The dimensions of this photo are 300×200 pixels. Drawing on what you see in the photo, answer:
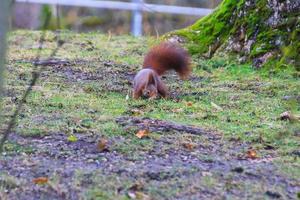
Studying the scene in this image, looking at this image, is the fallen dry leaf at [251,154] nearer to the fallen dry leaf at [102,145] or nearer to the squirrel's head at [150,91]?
the fallen dry leaf at [102,145]

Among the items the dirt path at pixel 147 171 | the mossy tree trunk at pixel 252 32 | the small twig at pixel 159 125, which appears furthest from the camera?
the mossy tree trunk at pixel 252 32

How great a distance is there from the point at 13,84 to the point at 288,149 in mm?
2385

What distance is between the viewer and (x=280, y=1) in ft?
20.2

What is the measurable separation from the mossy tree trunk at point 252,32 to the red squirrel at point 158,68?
785 mm

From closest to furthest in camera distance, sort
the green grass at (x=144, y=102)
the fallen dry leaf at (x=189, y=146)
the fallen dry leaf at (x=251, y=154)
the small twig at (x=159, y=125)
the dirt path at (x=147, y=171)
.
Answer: the dirt path at (x=147, y=171)
the fallen dry leaf at (x=251, y=154)
the fallen dry leaf at (x=189, y=146)
the green grass at (x=144, y=102)
the small twig at (x=159, y=125)

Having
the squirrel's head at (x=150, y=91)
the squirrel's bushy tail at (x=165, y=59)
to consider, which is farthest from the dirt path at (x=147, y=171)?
the squirrel's bushy tail at (x=165, y=59)

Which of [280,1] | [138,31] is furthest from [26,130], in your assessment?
[138,31]

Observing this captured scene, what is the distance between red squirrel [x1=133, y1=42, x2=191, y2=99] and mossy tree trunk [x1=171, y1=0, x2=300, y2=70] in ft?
2.57

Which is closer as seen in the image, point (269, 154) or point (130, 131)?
Answer: point (269, 154)

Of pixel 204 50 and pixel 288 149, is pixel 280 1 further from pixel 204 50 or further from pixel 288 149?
pixel 288 149

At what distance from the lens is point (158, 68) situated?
211 inches

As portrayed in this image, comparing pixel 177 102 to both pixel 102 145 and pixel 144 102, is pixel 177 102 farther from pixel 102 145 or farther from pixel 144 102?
pixel 102 145

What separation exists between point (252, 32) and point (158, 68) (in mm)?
1290

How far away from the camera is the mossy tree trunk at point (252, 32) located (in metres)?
6.01
